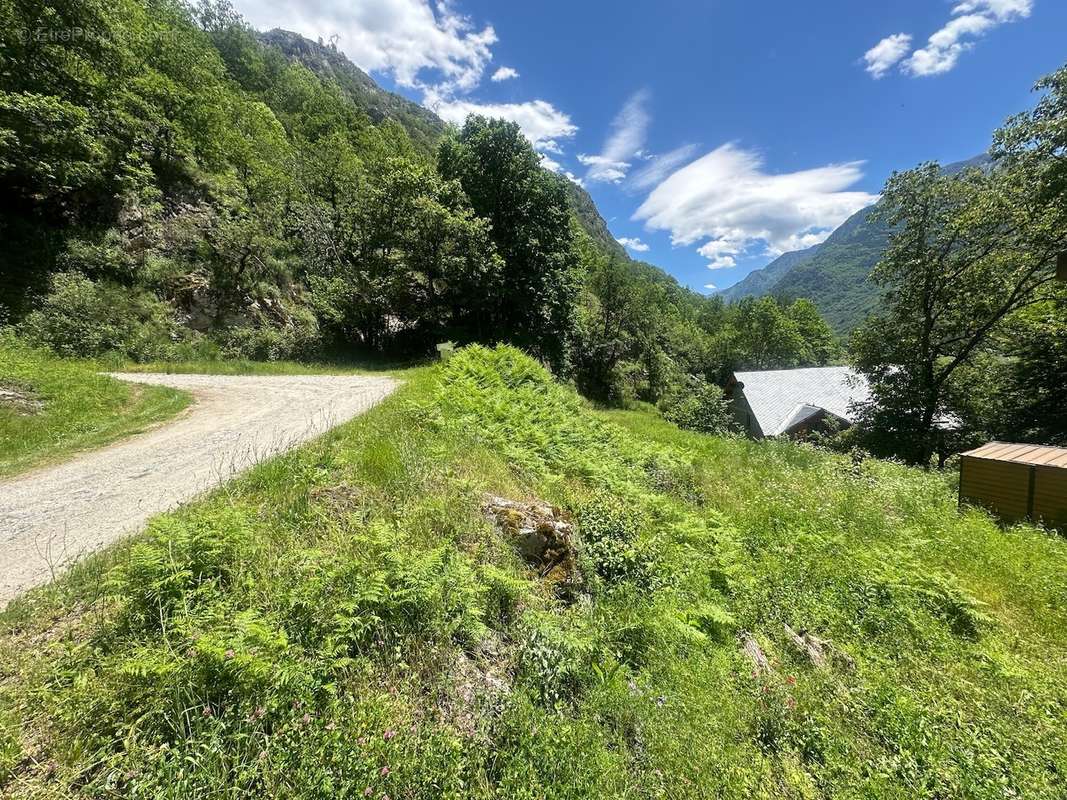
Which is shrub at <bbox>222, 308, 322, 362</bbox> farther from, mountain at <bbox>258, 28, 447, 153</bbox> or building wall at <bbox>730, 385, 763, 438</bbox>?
mountain at <bbox>258, 28, 447, 153</bbox>

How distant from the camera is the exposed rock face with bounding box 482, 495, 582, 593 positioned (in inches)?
189

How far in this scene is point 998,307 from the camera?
17250 mm

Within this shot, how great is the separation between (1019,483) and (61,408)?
18.1 m

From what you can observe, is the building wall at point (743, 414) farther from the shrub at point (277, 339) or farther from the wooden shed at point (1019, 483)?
the shrub at point (277, 339)

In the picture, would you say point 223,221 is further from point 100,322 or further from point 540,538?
point 540,538

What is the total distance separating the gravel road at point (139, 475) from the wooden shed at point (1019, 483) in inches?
500

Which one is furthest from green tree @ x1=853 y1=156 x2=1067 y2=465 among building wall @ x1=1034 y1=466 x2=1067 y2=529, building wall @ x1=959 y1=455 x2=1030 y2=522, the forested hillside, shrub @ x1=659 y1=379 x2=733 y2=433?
the forested hillside

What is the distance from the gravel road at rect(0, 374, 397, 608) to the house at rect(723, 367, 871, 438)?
2773 centimetres

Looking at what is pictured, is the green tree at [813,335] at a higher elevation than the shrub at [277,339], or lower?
higher

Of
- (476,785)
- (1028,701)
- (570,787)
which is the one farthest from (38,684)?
(1028,701)

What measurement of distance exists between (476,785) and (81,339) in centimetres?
1721

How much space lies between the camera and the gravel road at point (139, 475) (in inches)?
158

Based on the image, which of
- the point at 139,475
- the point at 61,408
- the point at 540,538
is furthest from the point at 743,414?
the point at 61,408

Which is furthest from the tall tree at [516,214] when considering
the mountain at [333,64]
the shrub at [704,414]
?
the mountain at [333,64]
